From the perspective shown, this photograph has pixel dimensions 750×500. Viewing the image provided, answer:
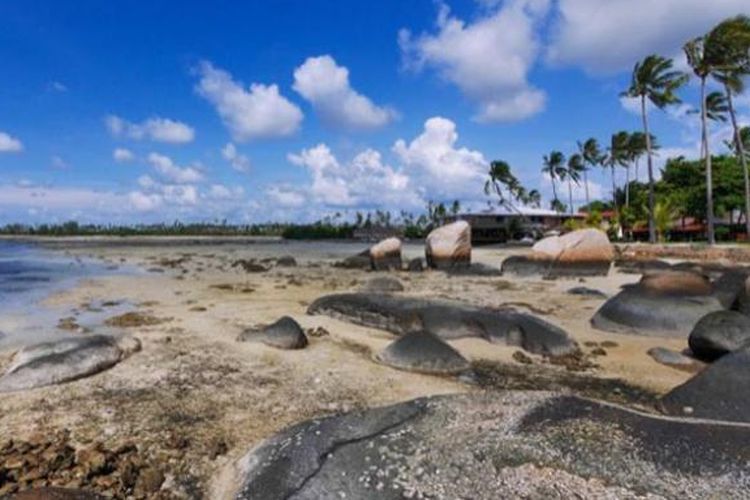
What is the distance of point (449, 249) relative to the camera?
96.3 feet

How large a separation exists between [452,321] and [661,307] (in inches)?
177

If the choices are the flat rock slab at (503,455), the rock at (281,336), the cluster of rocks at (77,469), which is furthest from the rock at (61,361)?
the flat rock slab at (503,455)

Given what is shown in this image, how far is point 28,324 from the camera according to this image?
1360 centimetres

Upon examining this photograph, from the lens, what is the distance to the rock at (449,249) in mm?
29281

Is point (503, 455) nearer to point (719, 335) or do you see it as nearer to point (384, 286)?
point (719, 335)

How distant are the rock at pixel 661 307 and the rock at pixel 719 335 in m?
1.71

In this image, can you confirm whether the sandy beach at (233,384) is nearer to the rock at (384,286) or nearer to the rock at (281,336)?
the rock at (281,336)

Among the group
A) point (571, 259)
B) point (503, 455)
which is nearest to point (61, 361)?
point (503, 455)

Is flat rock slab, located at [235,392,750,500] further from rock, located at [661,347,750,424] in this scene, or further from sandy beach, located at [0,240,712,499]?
rock, located at [661,347,750,424]

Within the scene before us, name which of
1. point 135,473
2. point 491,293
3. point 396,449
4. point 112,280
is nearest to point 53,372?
point 135,473

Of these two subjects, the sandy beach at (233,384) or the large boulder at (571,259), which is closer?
the sandy beach at (233,384)

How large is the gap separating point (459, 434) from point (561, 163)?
8721 centimetres

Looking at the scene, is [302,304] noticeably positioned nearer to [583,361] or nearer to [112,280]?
[583,361]

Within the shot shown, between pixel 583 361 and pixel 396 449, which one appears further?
pixel 583 361
